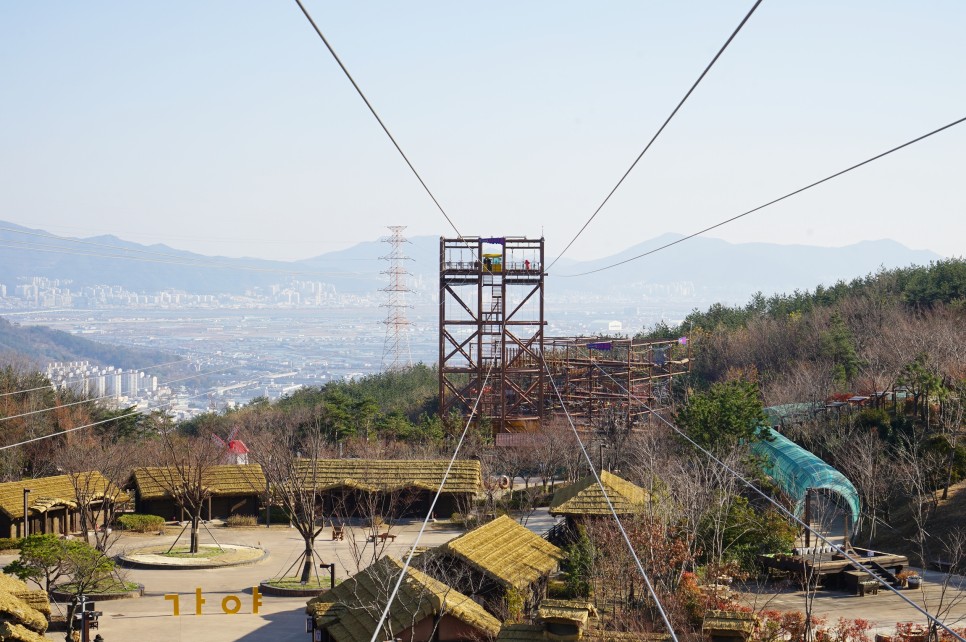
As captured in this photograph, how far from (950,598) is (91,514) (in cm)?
2786

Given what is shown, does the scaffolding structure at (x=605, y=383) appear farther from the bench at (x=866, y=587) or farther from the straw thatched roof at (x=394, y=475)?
the bench at (x=866, y=587)

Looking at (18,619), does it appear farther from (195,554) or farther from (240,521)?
(240,521)

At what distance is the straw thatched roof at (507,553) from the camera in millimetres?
22688

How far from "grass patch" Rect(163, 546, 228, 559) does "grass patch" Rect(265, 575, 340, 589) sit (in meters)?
4.76

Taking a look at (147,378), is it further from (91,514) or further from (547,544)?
(547,544)

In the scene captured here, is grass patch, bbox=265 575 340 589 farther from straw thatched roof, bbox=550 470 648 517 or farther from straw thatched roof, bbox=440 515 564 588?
straw thatched roof, bbox=550 470 648 517

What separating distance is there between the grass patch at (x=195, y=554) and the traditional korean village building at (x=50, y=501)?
2.48m

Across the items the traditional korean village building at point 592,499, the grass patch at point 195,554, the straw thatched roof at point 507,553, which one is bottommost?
the grass patch at point 195,554

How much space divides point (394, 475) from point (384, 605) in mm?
19589

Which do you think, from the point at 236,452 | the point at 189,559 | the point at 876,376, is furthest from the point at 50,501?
the point at 876,376

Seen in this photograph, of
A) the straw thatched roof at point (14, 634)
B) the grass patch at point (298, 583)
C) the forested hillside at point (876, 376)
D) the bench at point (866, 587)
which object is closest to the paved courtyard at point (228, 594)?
the grass patch at point (298, 583)

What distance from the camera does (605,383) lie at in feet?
171

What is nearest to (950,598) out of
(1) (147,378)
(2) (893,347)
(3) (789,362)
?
(2) (893,347)

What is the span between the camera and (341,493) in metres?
39.5
